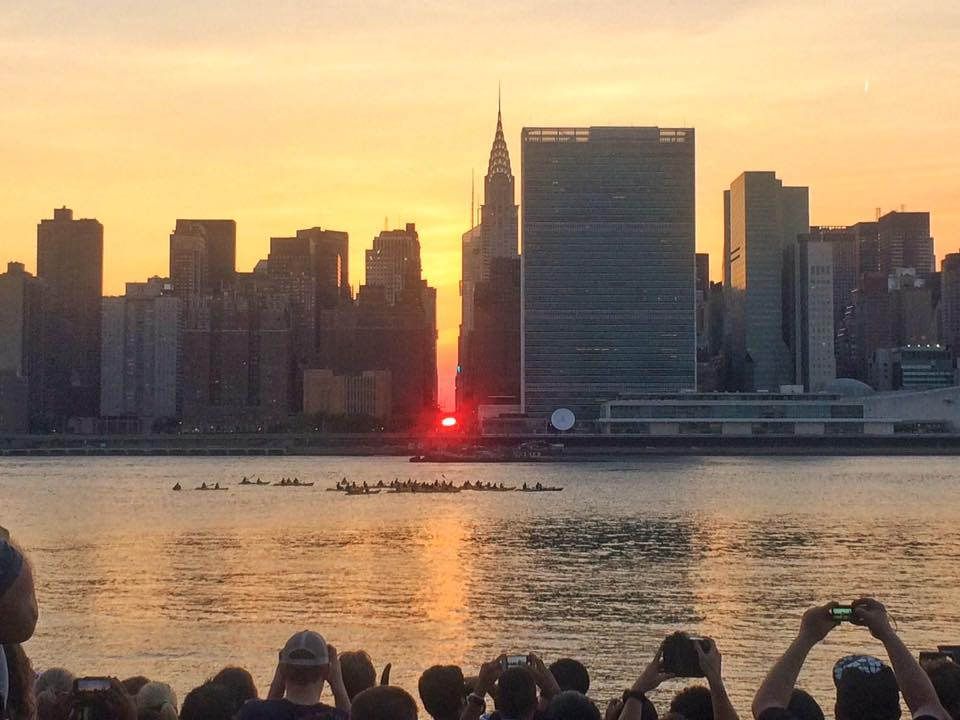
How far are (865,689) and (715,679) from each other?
0.87 meters

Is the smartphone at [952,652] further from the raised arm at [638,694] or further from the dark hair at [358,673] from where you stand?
the dark hair at [358,673]

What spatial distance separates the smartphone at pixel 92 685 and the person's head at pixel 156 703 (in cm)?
295

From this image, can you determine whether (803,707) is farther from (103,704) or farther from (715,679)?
(103,704)

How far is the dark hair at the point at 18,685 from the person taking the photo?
17.0 feet

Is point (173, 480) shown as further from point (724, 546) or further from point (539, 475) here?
point (724, 546)

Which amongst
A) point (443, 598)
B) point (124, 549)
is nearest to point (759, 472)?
point (124, 549)

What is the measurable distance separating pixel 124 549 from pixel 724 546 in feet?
93.4

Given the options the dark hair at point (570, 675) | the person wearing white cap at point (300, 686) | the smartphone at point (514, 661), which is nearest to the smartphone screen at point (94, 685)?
the person wearing white cap at point (300, 686)

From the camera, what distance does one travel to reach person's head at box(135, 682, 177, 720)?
9477 millimetres

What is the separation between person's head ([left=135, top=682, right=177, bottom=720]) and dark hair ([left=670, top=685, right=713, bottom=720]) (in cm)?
328

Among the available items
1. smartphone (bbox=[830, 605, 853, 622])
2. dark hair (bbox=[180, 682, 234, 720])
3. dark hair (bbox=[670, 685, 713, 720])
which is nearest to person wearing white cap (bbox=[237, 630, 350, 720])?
dark hair (bbox=[670, 685, 713, 720])

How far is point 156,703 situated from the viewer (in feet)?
33.5

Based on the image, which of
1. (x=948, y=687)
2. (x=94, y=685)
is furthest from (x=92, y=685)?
(x=948, y=687)

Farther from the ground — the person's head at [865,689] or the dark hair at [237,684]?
the person's head at [865,689]
